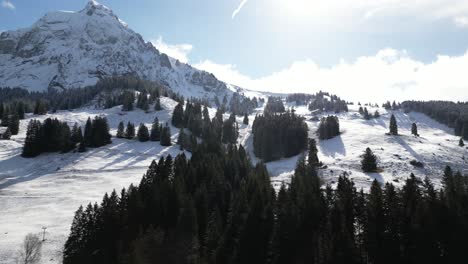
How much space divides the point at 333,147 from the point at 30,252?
123 metres

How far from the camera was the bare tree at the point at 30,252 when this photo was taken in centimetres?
5209

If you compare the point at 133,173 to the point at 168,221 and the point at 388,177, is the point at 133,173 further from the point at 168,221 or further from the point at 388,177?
the point at 388,177

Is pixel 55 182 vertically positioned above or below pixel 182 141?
below

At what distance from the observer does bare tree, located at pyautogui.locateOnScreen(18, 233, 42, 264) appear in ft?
171

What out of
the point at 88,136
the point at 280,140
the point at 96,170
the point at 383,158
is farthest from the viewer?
the point at 280,140

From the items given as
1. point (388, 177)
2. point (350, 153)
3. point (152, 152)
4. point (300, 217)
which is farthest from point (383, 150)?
point (300, 217)

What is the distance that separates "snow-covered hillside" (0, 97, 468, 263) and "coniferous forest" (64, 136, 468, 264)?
9.56 metres

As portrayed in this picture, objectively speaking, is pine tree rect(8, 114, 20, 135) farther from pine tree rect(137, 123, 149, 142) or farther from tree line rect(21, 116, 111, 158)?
pine tree rect(137, 123, 149, 142)

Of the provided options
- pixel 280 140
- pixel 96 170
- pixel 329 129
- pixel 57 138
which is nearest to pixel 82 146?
pixel 57 138

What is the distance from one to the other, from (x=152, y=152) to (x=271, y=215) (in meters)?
87.9

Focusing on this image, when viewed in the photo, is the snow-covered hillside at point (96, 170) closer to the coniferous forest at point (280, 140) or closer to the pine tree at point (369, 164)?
the pine tree at point (369, 164)

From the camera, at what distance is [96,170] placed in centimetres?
11119

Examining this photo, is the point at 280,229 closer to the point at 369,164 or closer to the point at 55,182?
the point at 55,182

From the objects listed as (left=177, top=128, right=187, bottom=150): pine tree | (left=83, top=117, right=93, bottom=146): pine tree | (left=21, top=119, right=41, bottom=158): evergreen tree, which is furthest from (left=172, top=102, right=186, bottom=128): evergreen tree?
(left=21, top=119, right=41, bottom=158): evergreen tree
